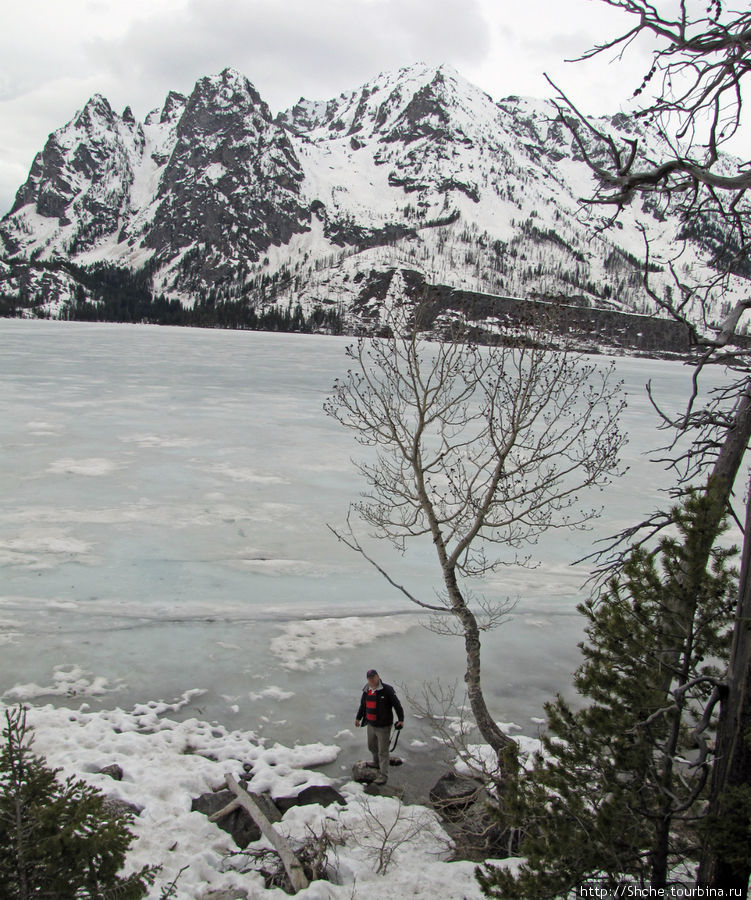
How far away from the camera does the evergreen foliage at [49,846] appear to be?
9.94 ft

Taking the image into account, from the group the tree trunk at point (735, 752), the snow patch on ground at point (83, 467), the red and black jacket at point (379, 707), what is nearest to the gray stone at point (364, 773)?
the red and black jacket at point (379, 707)

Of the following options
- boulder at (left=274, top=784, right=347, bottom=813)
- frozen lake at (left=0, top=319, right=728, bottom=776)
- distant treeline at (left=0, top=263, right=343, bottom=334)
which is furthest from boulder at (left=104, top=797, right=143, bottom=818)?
distant treeline at (left=0, top=263, right=343, bottom=334)

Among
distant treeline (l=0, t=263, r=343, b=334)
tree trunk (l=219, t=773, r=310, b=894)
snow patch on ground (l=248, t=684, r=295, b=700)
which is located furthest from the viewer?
distant treeline (l=0, t=263, r=343, b=334)

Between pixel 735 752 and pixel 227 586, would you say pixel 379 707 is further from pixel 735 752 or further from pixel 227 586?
pixel 227 586

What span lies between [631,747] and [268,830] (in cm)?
370

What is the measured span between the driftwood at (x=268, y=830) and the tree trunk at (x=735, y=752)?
3.28 m

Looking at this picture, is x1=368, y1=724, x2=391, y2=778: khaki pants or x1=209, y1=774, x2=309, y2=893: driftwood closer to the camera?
x1=209, y1=774, x2=309, y2=893: driftwood

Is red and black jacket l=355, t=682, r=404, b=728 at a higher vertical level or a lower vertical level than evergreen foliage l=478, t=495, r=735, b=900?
lower

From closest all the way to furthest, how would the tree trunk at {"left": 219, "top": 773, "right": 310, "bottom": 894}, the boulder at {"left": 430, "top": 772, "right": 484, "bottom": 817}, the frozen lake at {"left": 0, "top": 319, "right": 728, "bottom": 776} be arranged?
the tree trunk at {"left": 219, "top": 773, "right": 310, "bottom": 894} → the boulder at {"left": 430, "top": 772, "right": 484, "bottom": 817} → the frozen lake at {"left": 0, "top": 319, "right": 728, "bottom": 776}

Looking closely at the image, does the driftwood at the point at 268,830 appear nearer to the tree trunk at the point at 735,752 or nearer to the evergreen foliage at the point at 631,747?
the evergreen foliage at the point at 631,747

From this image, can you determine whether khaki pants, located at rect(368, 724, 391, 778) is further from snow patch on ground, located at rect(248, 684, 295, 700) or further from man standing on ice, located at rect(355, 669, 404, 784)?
snow patch on ground, located at rect(248, 684, 295, 700)

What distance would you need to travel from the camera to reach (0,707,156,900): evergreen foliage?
3.03 m

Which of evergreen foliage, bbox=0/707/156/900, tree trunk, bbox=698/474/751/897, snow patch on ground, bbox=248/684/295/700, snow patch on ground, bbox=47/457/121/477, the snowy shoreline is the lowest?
the snowy shoreline

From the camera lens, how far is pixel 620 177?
2.79 metres
